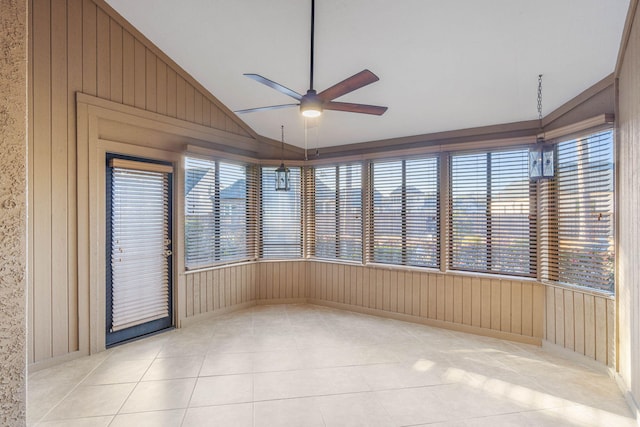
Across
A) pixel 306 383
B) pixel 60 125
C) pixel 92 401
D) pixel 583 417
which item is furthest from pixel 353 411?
pixel 60 125

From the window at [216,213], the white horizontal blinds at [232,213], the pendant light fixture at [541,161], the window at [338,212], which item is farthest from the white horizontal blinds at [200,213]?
the pendant light fixture at [541,161]

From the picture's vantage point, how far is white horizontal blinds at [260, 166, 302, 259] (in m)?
5.29

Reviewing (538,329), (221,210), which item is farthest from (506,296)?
(221,210)

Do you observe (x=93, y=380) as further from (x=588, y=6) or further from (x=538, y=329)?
(x=588, y=6)

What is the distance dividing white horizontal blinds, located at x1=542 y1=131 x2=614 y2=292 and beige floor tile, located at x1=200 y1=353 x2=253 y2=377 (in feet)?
11.2

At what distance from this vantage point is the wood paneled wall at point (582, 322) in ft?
9.68

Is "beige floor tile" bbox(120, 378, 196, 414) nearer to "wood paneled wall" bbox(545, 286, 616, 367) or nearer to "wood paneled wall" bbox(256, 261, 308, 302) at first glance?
"wood paneled wall" bbox(256, 261, 308, 302)

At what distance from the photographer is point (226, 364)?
3.17m

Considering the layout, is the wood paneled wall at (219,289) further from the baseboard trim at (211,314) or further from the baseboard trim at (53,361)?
the baseboard trim at (53,361)

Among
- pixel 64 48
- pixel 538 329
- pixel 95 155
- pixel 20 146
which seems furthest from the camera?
pixel 538 329

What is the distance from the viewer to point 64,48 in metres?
3.16

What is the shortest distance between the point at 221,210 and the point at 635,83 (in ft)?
14.9

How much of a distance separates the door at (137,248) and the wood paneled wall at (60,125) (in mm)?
368

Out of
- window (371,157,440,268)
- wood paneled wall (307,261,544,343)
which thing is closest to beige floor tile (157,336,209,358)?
wood paneled wall (307,261,544,343)
